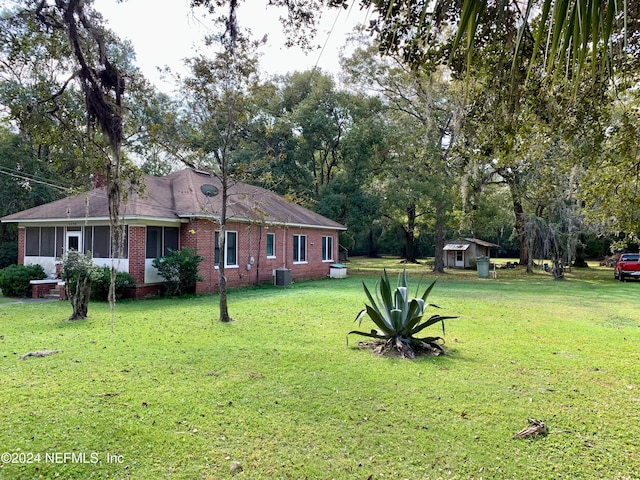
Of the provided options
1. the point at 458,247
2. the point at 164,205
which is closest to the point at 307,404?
the point at 164,205

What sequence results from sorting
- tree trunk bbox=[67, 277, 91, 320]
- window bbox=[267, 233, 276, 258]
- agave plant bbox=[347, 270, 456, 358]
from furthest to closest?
window bbox=[267, 233, 276, 258] < tree trunk bbox=[67, 277, 91, 320] < agave plant bbox=[347, 270, 456, 358]

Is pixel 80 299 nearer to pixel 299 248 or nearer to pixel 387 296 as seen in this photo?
pixel 387 296

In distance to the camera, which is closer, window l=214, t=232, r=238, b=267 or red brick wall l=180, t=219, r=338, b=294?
red brick wall l=180, t=219, r=338, b=294

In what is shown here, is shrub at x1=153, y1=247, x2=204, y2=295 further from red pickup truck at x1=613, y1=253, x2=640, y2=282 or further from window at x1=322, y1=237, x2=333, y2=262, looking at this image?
red pickup truck at x1=613, y1=253, x2=640, y2=282

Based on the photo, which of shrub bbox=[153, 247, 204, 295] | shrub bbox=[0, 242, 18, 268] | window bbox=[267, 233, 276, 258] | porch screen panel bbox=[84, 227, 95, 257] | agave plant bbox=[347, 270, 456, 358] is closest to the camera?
agave plant bbox=[347, 270, 456, 358]

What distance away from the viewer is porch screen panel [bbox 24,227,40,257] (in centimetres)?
1681

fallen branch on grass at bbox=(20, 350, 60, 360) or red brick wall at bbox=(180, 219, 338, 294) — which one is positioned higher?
red brick wall at bbox=(180, 219, 338, 294)

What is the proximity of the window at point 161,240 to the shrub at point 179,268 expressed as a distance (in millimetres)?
497

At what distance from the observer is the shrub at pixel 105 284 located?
41.9 feet

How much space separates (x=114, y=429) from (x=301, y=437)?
1736 millimetres

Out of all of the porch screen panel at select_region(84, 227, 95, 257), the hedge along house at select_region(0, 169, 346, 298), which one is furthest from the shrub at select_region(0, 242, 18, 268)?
the porch screen panel at select_region(84, 227, 95, 257)

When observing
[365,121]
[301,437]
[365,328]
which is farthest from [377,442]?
[365,121]

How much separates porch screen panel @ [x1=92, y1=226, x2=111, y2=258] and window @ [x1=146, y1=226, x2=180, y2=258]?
5.11ft

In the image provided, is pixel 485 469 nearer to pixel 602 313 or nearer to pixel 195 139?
pixel 195 139
